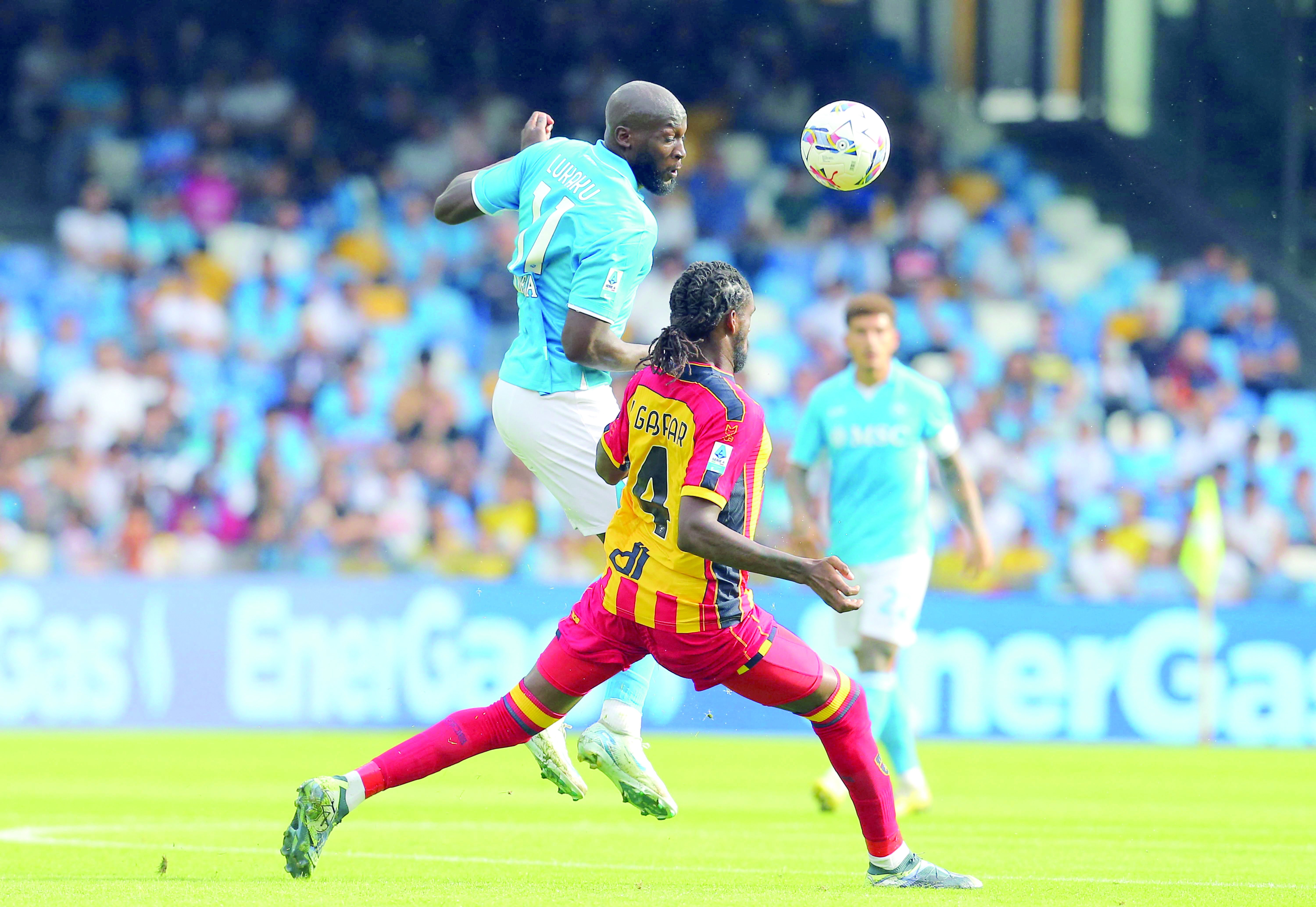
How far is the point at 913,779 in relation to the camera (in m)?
9.36

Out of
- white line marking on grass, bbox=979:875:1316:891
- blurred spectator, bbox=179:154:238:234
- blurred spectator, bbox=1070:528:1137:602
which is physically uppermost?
blurred spectator, bbox=179:154:238:234

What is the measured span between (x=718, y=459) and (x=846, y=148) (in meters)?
2.16

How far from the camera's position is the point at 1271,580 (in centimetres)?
1416

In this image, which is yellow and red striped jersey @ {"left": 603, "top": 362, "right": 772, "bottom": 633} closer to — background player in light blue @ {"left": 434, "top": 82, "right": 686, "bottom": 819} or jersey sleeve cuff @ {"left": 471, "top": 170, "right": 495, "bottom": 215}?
background player in light blue @ {"left": 434, "top": 82, "right": 686, "bottom": 819}

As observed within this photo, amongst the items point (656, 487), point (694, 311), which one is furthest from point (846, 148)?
point (656, 487)

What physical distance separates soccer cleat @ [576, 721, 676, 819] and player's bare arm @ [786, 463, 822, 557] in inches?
124

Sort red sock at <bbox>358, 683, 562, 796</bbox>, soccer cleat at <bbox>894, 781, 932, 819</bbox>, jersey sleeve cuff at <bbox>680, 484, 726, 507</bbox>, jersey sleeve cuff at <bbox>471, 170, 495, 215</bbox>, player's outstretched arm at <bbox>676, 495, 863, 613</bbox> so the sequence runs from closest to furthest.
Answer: player's outstretched arm at <bbox>676, 495, 863, 613</bbox> < jersey sleeve cuff at <bbox>680, 484, 726, 507</bbox> < red sock at <bbox>358, 683, 562, 796</bbox> < jersey sleeve cuff at <bbox>471, 170, 495, 215</bbox> < soccer cleat at <bbox>894, 781, 932, 819</bbox>

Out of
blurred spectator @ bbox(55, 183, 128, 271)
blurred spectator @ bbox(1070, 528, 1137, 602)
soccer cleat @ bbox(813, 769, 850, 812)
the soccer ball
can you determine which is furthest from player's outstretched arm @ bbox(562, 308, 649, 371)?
blurred spectator @ bbox(55, 183, 128, 271)

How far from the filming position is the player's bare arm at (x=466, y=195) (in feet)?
23.3

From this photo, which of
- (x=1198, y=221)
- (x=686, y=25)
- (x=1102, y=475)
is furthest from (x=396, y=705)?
(x=1198, y=221)

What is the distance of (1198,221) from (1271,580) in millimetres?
8225

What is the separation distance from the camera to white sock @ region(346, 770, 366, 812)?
6.22 meters

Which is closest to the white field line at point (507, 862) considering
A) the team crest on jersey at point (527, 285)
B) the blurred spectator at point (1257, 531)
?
the team crest on jersey at point (527, 285)

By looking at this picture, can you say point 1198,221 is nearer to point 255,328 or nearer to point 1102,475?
point 1102,475
